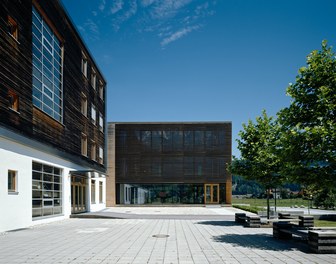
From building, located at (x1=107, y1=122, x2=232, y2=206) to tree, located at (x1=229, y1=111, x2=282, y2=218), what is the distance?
2708 cm

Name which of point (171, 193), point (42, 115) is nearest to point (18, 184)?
point (42, 115)

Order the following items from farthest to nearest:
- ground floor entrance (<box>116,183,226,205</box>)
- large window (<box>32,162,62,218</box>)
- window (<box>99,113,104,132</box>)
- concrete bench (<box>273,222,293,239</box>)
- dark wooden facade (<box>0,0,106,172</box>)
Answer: ground floor entrance (<box>116,183,226,205</box>) < window (<box>99,113,104,132</box>) < large window (<box>32,162,62,218</box>) < dark wooden facade (<box>0,0,106,172</box>) < concrete bench (<box>273,222,293,239</box>)

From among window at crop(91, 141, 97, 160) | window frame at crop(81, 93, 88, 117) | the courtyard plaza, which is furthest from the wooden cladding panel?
the courtyard plaza

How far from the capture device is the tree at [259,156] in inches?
792

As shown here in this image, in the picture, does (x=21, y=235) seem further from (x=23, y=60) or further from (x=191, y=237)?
(x=23, y=60)

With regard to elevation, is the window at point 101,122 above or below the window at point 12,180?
above

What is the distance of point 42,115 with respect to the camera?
2189cm

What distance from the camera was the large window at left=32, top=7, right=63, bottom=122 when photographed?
70.7 ft

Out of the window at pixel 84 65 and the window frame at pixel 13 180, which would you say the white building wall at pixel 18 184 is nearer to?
the window frame at pixel 13 180

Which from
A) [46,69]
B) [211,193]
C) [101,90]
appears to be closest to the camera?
[46,69]

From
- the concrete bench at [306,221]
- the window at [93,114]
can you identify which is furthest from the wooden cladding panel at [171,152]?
the concrete bench at [306,221]

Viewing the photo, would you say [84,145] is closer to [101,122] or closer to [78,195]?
[78,195]

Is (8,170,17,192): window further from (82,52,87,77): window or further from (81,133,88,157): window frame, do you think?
(82,52,87,77): window

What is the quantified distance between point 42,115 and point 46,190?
4.73 metres
